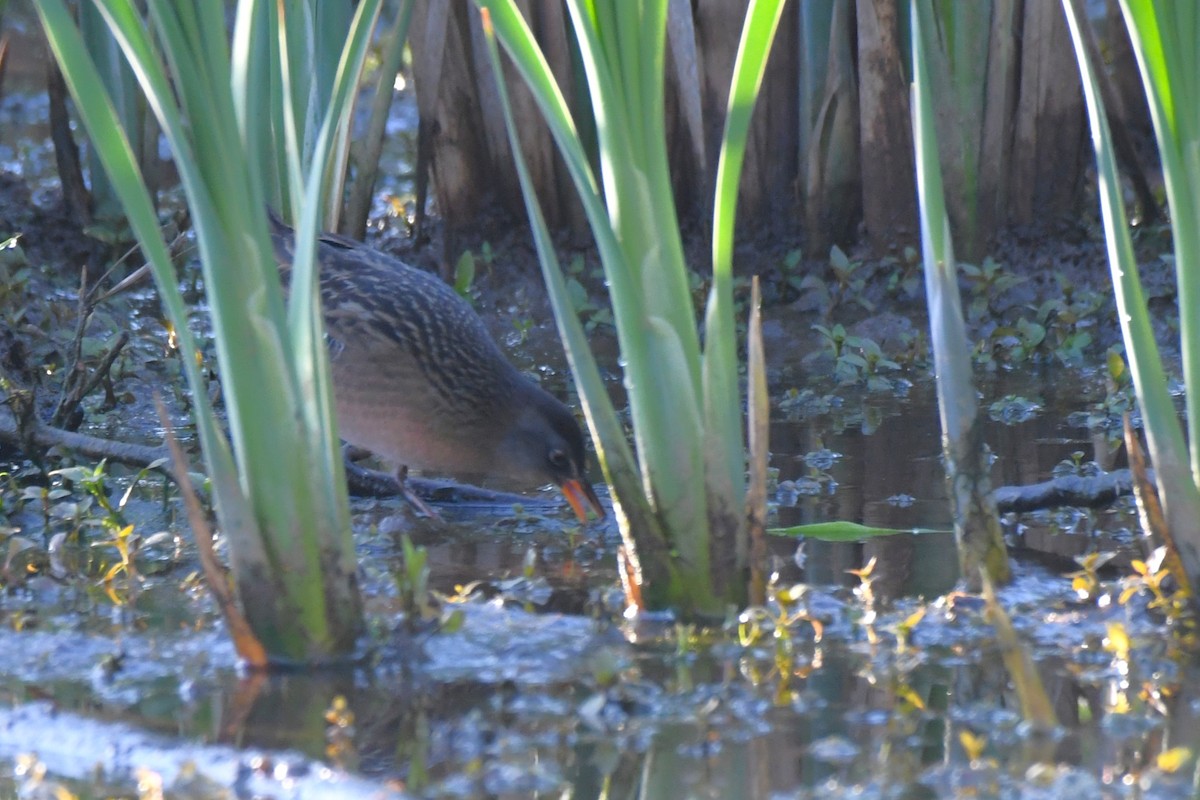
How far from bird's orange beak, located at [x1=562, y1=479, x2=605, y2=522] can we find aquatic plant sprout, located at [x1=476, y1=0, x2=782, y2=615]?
135 cm

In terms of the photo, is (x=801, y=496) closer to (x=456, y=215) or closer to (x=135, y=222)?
(x=135, y=222)

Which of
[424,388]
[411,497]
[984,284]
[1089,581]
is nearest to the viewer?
[1089,581]

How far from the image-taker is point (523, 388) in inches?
190

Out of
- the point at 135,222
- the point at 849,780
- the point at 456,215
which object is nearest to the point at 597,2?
the point at 135,222

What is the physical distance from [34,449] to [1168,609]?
9.80ft

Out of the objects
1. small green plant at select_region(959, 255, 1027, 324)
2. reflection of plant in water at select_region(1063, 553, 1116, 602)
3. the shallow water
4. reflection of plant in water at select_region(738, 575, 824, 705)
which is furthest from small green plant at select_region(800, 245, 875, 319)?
reflection of plant in water at select_region(738, 575, 824, 705)

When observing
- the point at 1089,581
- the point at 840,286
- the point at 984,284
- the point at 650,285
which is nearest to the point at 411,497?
the point at 650,285

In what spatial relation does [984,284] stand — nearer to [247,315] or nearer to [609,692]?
[609,692]

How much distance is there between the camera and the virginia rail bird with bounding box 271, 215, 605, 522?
4.67 meters

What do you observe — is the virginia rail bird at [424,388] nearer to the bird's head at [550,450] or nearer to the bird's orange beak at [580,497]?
the bird's head at [550,450]

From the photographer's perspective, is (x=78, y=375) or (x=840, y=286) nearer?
(x=78, y=375)

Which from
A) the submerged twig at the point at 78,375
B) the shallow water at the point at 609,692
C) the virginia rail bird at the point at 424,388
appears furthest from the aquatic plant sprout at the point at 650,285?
the submerged twig at the point at 78,375

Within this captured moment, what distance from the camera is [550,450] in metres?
4.51

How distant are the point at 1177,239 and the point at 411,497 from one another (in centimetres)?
230
